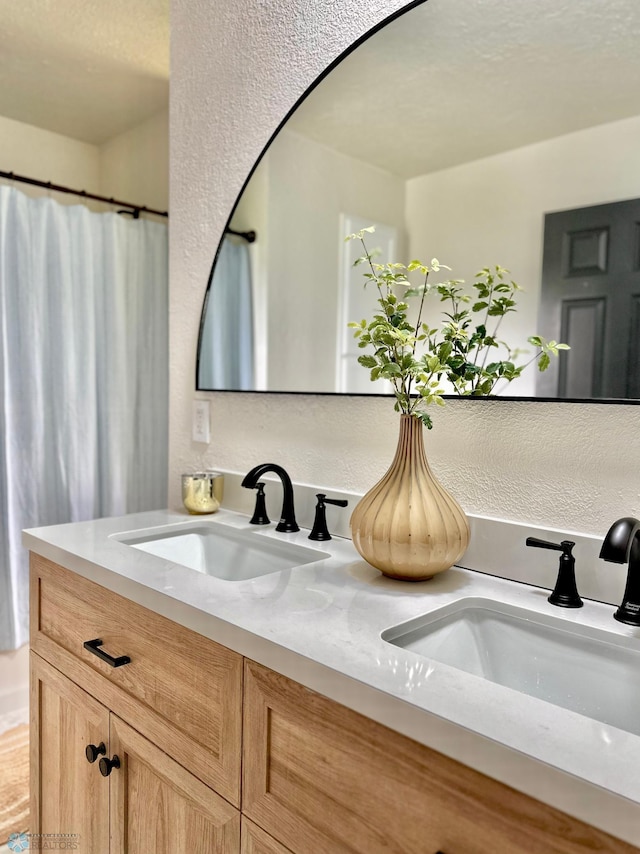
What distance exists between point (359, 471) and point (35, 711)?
2.93 ft

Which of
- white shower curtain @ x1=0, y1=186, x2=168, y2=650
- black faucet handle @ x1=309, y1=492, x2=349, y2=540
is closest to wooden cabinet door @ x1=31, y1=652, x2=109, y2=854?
black faucet handle @ x1=309, y1=492, x2=349, y2=540

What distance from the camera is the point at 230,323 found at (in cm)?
161

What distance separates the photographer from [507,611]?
907mm

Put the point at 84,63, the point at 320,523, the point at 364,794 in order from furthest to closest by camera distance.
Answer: the point at 84,63 → the point at 320,523 → the point at 364,794

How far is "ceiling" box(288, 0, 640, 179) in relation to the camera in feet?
3.10

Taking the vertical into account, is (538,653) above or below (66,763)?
above

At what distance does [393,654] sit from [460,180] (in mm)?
864

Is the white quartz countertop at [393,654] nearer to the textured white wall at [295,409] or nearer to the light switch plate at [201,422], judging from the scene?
the textured white wall at [295,409]

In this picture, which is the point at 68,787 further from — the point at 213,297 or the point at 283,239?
the point at 283,239

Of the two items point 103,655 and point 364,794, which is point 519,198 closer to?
point 364,794

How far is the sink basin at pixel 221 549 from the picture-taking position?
1274mm

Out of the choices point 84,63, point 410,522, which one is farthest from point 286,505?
point 84,63

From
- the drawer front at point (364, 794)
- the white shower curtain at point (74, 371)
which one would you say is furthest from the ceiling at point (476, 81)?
the white shower curtain at point (74, 371)

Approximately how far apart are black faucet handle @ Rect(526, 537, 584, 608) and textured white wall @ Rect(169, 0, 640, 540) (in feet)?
0.27
